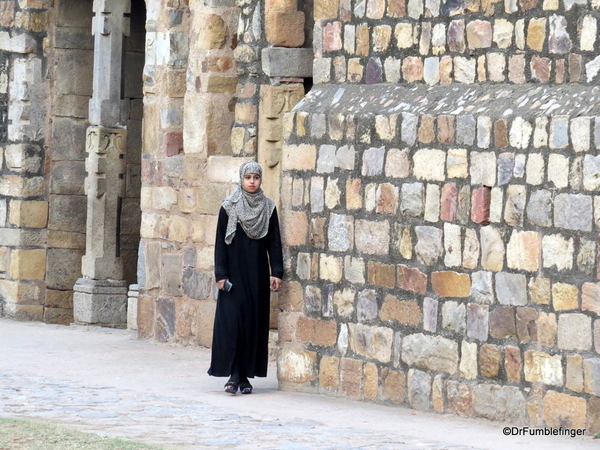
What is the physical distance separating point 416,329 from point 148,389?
1.79 metres

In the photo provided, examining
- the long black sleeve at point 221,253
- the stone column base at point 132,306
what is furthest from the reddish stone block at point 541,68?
the stone column base at point 132,306

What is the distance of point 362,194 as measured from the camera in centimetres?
866

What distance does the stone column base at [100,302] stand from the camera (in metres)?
13.0

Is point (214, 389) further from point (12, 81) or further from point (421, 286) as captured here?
point (12, 81)

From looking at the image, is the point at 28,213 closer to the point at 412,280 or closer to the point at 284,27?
the point at 284,27

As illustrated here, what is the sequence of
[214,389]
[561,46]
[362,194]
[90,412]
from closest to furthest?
[561,46], [90,412], [362,194], [214,389]

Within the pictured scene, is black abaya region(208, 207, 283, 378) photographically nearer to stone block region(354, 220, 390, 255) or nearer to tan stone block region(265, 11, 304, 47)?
stone block region(354, 220, 390, 255)

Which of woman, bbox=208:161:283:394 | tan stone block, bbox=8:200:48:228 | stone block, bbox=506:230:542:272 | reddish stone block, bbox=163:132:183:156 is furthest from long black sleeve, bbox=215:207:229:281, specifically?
tan stone block, bbox=8:200:48:228

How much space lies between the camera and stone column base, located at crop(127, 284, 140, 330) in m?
12.2

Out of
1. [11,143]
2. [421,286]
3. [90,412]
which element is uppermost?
[11,143]

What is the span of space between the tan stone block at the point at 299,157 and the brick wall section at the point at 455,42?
443 millimetres

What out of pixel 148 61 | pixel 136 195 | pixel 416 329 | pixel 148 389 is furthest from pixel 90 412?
pixel 136 195

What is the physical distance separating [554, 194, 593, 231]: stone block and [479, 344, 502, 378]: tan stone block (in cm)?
79

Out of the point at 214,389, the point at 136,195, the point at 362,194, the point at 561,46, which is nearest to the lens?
the point at 561,46
